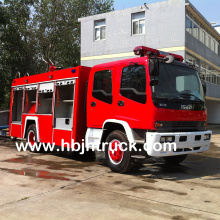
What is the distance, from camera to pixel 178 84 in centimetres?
633

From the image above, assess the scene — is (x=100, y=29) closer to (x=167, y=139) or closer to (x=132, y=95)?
(x=132, y=95)

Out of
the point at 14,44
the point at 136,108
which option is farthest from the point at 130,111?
the point at 14,44

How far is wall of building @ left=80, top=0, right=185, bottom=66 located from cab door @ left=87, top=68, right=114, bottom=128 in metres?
11.1

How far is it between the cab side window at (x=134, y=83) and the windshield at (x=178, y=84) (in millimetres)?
287

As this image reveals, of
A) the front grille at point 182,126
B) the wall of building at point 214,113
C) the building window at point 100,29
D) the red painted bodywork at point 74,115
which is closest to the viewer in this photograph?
the front grille at point 182,126

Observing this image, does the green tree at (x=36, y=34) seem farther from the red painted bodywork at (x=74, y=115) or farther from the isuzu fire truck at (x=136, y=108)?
the isuzu fire truck at (x=136, y=108)

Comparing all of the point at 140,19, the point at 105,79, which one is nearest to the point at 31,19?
the point at 140,19

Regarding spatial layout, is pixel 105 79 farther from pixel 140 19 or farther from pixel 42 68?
pixel 42 68

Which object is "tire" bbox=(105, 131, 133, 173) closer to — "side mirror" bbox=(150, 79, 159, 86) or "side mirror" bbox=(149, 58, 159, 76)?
"side mirror" bbox=(150, 79, 159, 86)

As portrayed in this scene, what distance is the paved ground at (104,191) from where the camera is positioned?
13.4 ft

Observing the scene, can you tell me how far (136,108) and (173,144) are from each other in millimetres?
1067

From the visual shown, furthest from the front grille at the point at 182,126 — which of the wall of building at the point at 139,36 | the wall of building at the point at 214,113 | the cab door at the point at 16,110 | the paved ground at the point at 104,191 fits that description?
the wall of building at the point at 214,113

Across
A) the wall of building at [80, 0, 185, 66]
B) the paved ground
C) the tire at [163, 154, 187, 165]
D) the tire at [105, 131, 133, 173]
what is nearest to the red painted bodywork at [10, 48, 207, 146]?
the tire at [105, 131, 133, 173]

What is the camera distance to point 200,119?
261 inches
